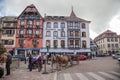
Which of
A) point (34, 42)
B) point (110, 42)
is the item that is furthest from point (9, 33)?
point (110, 42)

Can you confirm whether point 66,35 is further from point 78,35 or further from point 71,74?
point 71,74

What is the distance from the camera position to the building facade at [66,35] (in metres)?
48.8

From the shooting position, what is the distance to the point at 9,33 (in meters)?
48.2

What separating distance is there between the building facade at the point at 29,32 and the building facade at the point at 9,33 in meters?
1.18

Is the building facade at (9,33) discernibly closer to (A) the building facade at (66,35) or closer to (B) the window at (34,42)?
(B) the window at (34,42)

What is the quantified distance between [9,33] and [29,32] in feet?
19.0

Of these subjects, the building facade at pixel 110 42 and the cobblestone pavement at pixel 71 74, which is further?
the building facade at pixel 110 42

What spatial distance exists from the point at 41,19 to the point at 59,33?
6.77 metres

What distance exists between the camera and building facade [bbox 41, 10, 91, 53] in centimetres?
4875

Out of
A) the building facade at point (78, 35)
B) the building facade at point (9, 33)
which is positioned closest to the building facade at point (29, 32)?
the building facade at point (9, 33)

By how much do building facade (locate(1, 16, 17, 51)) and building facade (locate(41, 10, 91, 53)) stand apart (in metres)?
8.98

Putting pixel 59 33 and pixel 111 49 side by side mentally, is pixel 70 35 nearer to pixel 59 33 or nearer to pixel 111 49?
pixel 59 33

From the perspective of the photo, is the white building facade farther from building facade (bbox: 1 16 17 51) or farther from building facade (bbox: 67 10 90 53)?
building facade (bbox: 1 16 17 51)

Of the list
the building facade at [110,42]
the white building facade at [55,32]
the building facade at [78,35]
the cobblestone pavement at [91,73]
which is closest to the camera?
the cobblestone pavement at [91,73]
